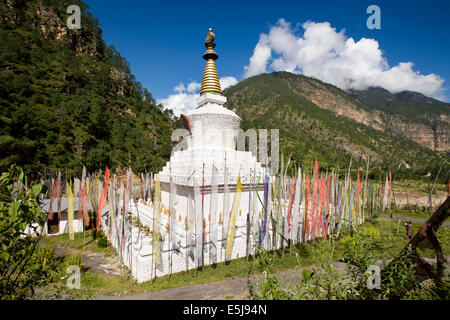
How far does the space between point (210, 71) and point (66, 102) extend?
40.8 metres

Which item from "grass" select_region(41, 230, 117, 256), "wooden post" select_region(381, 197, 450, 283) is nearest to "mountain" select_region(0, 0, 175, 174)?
"grass" select_region(41, 230, 117, 256)

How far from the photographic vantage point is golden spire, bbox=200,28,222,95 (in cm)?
1545

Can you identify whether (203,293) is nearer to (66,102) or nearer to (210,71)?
(210,71)

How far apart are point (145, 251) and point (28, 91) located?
47.7 m

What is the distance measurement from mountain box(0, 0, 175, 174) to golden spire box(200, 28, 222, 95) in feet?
72.7

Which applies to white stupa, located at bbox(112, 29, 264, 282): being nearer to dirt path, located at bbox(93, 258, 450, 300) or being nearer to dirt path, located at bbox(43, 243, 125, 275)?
dirt path, located at bbox(43, 243, 125, 275)

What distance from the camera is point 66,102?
43125mm

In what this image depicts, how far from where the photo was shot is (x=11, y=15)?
183ft

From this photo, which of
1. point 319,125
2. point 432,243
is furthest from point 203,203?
point 319,125

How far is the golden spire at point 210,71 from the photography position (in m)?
15.5

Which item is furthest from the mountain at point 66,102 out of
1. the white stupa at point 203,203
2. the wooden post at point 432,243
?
the wooden post at point 432,243
